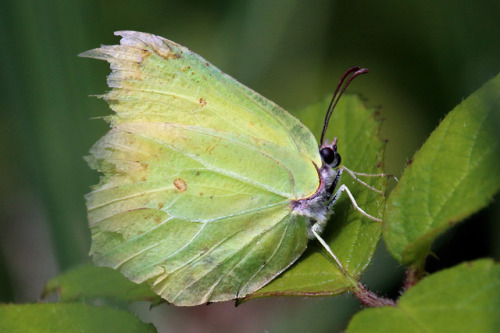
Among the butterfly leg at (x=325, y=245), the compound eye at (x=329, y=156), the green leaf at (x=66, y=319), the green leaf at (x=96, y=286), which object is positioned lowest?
the green leaf at (x=96, y=286)

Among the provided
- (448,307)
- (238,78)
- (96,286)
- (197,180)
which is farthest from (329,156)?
(238,78)

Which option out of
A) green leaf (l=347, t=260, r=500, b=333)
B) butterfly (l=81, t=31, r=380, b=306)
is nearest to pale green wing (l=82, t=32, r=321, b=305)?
butterfly (l=81, t=31, r=380, b=306)

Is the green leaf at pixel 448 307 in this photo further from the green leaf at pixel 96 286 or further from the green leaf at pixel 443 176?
the green leaf at pixel 96 286

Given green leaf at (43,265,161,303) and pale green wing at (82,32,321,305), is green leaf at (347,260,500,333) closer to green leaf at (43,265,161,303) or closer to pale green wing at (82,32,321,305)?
pale green wing at (82,32,321,305)

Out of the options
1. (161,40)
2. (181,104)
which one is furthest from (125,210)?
(161,40)

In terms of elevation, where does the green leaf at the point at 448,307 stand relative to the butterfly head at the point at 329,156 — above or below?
above

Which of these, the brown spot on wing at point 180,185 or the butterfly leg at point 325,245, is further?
the brown spot on wing at point 180,185

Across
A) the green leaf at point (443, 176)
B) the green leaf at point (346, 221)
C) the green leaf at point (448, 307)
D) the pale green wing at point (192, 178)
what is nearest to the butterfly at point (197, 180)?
the pale green wing at point (192, 178)
